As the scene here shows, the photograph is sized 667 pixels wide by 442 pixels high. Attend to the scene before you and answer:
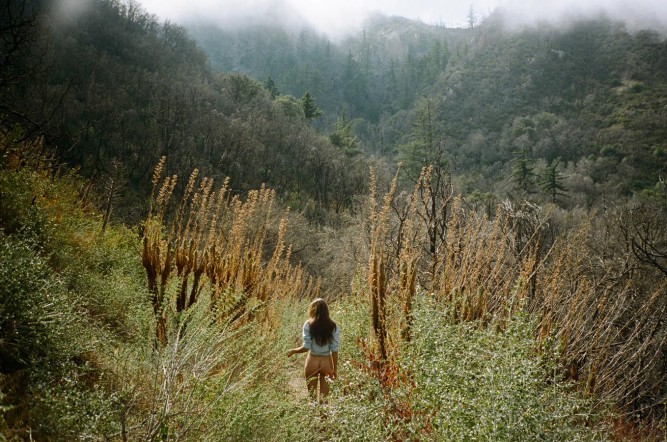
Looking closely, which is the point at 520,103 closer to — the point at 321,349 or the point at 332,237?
the point at 332,237

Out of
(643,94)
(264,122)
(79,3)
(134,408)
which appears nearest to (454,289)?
(134,408)

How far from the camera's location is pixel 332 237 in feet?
82.2

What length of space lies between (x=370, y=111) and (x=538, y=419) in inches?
3744

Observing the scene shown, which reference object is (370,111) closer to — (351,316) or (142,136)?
(142,136)

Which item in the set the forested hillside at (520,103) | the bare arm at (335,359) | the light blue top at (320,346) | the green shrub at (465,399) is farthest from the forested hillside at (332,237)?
the forested hillside at (520,103)

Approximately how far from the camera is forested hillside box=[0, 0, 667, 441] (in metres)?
2.52

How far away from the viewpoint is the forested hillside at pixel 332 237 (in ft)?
8.26

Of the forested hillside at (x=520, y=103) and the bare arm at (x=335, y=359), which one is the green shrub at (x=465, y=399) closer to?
the bare arm at (x=335, y=359)

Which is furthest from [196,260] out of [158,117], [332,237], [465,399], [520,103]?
[520,103]

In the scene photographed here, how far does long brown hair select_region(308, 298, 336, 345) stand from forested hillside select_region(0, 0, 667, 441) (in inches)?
11.0

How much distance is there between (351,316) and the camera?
4.45 meters

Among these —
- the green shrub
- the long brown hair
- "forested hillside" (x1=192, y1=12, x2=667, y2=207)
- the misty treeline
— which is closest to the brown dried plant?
the long brown hair

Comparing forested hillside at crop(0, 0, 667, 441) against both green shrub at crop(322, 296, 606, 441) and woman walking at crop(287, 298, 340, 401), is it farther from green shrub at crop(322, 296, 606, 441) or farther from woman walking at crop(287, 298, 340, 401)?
woman walking at crop(287, 298, 340, 401)

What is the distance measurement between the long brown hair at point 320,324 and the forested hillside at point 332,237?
28 cm
